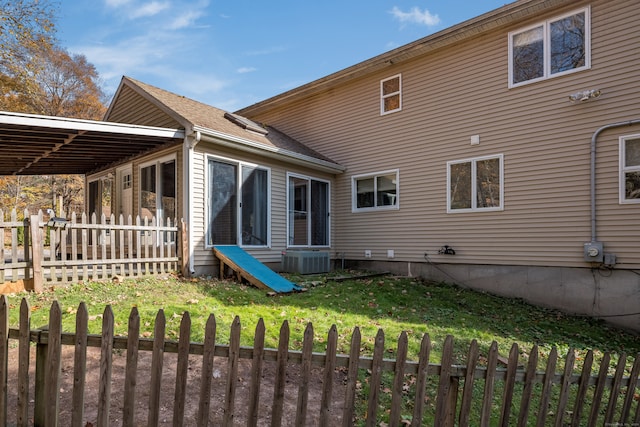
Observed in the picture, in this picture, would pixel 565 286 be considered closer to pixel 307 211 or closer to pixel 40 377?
pixel 307 211

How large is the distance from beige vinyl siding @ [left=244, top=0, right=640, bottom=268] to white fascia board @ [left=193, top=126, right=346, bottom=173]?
908 mm

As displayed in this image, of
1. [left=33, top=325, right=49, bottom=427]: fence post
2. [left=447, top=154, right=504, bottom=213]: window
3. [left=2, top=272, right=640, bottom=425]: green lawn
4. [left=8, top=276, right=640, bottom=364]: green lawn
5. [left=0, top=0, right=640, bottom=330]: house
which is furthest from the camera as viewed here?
[left=447, top=154, right=504, bottom=213]: window

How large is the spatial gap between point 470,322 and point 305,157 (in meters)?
6.04

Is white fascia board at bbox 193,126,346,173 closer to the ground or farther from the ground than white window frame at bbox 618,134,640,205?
farther from the ground

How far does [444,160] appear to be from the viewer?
9.72 meters

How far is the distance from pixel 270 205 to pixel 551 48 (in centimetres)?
731

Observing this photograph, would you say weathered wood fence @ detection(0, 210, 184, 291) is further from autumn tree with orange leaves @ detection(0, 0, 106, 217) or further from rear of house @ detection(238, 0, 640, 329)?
autumn tree with orange leaves @ detection(0, 0, 106, 217)

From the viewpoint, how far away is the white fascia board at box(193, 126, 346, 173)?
27.3 ft

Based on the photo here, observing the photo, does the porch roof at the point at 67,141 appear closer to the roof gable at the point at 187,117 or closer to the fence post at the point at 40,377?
the roof gable at the point at 187,117

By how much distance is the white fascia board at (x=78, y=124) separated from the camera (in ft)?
21.3

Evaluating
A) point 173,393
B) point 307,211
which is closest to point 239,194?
point 307,211

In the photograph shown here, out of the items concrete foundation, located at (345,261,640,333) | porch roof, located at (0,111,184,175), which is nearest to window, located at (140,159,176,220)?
porch roof, located at (0,111,184,175)

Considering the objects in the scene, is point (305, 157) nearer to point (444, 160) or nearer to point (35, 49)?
point (444, 160)

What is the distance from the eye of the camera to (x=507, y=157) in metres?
8.79
